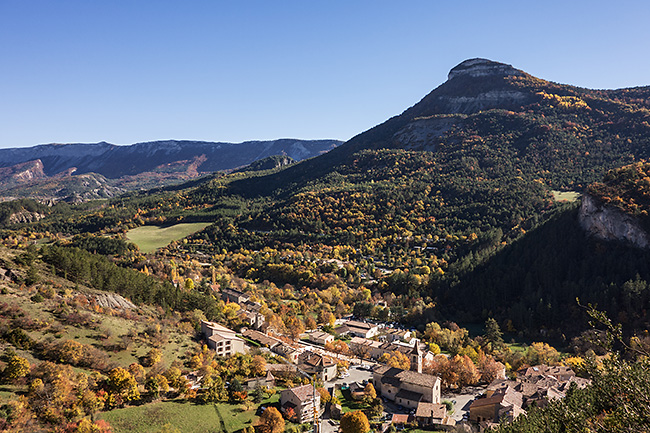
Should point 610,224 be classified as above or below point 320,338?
above

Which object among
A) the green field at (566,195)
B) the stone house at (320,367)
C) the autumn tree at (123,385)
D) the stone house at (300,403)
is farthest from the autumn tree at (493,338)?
the green field at (566,195)

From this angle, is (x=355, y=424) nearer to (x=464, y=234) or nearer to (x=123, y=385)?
(x=123, y=385)

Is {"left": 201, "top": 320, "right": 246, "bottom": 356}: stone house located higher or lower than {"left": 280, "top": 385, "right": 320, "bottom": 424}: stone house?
higher

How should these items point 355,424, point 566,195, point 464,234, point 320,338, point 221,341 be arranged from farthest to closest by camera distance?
point 566,195, point 464,234, point 320,338, point 221,341, point 355,424

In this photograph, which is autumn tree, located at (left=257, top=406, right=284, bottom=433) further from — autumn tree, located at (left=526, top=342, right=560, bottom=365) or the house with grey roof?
autumn tree, located at (left=526, top=342, right=560, bottom=365)

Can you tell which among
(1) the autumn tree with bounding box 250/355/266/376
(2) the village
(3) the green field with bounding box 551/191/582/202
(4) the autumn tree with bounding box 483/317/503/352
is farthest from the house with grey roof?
(3) the green field with bounding box 551/191/582/202

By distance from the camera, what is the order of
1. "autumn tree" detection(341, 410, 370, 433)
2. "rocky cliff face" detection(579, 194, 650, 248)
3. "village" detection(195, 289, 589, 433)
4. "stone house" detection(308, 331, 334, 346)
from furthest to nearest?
1. "rocky cliff face" detection(579, 194, 650, 248)
2. "stone house" detection(308, 331, 334, 346)
3. "village" detection(195, 289, 589, 433)
4. "autumn tree" detection(341, 410, 370, 433)

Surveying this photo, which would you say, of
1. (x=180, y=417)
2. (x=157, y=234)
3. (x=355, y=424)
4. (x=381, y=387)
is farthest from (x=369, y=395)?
(x=157, y=234)

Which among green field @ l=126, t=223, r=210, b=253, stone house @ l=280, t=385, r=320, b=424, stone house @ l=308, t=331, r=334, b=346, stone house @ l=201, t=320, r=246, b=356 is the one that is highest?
green field @ l=126, t=223, r=210, b=253
